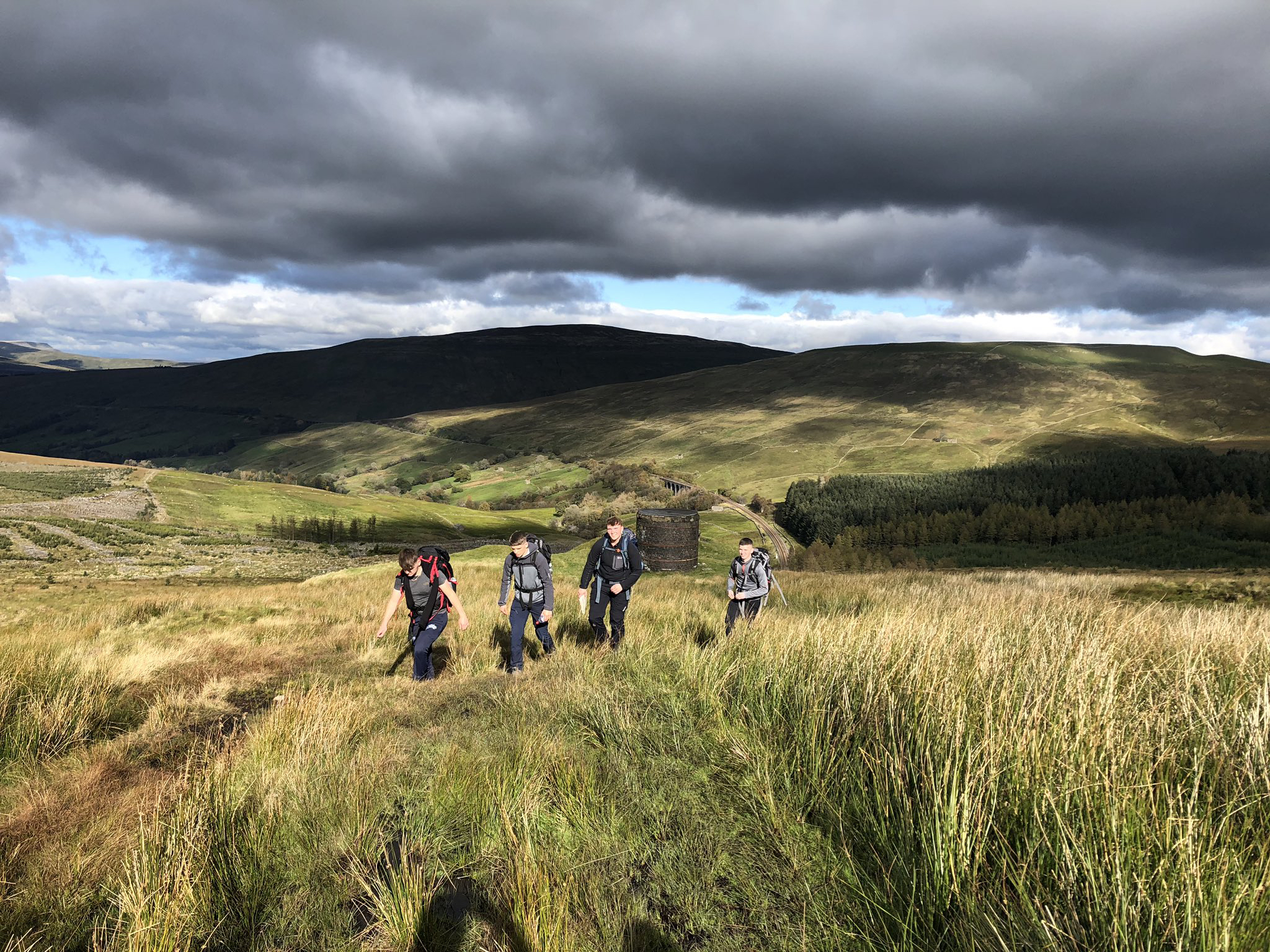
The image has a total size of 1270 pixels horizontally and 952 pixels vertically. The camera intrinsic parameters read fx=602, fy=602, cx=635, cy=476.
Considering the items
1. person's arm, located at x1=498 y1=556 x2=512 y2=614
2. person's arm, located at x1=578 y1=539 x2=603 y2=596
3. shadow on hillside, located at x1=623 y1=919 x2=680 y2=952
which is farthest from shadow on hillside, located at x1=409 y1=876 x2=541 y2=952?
person's arm, located at x1=578 y1=539 x2=603 y2=596

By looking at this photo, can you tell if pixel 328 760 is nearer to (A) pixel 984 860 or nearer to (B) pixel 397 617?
(A) pixel 984 860

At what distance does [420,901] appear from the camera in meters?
2.89

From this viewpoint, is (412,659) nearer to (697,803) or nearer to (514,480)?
(697,803)

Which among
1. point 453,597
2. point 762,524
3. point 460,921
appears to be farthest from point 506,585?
point 762,524

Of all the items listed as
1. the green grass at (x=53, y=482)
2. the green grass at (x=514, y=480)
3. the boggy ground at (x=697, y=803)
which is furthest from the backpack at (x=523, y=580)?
the green grass at (x=514, y=480)

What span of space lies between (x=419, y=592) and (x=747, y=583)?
4.68 meters

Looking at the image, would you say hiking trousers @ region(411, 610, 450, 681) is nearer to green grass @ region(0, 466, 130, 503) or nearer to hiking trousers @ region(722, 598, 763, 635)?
hiking trousers @ region(722, 598, 763, 635)

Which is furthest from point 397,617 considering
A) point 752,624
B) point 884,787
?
point 884,787

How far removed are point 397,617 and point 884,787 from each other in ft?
31.2

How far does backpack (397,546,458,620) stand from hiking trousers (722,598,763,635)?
404 cm

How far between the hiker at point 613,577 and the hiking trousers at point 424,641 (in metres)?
2.09

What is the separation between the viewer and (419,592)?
300 inches

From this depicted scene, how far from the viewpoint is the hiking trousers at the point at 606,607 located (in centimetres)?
870

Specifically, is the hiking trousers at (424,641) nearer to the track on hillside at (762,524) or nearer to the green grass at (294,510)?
the track on hillside at (762,524)
